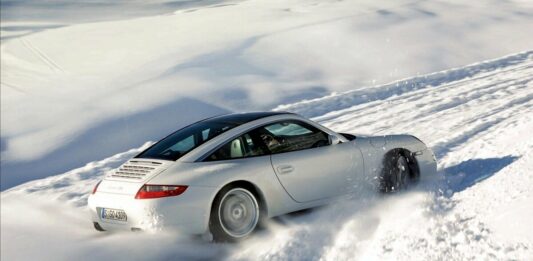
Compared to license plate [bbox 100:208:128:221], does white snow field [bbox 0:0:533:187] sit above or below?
above

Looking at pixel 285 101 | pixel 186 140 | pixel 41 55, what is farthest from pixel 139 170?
pixel 41 55

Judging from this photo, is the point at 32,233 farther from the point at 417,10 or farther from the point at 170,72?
the point at 417,10

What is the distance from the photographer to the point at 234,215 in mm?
6598

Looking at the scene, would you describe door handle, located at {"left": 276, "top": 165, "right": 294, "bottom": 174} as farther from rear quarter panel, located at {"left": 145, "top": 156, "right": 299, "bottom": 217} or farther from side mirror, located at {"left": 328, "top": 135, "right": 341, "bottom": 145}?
side mirror, located at {"left": 328, "top": 135, "right": 341, "bottom": 145}

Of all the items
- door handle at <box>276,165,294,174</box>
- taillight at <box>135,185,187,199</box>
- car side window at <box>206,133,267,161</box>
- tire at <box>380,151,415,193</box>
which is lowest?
tire at <box>380,151,415,193</box>

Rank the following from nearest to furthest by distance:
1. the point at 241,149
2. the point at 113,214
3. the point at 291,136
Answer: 1. the point at 113,214
2. the point at 241,149
3. the point at 291,136

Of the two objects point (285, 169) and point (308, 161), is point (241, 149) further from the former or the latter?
point (308, 161)

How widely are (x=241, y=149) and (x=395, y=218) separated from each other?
1.61 metres

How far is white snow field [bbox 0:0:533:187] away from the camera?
15219 millimetres

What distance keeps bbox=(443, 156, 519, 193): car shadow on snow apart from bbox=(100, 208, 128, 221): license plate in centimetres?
357

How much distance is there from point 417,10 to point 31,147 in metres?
18.5

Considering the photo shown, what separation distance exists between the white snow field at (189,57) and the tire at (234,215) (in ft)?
21.8

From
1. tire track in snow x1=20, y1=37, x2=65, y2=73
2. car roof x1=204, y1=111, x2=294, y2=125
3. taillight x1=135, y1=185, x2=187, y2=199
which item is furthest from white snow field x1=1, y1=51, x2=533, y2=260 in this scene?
tire track in snow x1=20, y1=37, x2=65, y2=73

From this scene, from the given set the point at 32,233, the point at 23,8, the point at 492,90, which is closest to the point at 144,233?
the point at 32,233
